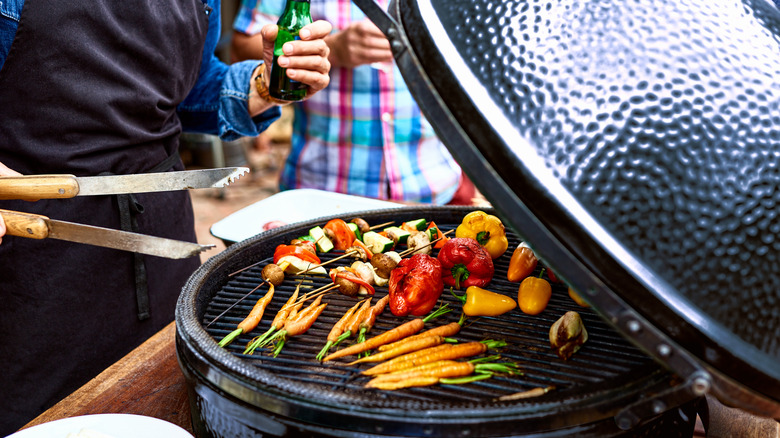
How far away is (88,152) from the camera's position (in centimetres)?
221

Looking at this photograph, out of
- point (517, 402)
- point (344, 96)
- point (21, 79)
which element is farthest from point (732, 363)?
point (344, 96)

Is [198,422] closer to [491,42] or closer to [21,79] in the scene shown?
[491,42]

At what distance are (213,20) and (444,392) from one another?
2392mm

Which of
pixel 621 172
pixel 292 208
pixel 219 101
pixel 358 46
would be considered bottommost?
pixel 292 208

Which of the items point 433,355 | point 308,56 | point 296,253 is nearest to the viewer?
point 433,355

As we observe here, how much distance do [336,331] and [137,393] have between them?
26.5 inches

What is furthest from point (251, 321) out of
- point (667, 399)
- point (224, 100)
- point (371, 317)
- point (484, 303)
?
point (224, 100)

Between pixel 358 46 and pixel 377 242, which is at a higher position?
pixel 358 46

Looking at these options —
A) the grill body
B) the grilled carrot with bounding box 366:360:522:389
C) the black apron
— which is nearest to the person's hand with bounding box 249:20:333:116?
the black apron

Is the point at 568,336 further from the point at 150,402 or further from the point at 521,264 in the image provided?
the point at 150,402

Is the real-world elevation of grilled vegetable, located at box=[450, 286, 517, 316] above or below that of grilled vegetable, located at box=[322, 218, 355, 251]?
above

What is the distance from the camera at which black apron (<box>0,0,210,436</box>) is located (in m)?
2.03

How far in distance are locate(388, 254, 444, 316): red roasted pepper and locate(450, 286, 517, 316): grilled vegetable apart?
0.41 ft

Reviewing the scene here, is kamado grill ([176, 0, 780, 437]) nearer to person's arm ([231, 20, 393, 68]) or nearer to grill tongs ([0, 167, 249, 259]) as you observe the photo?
grill tongs ([0, 167, 249, 259])
